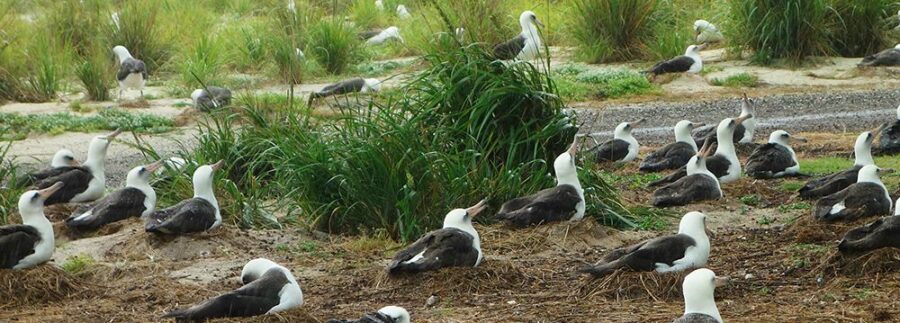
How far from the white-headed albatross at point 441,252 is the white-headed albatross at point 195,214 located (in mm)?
1868

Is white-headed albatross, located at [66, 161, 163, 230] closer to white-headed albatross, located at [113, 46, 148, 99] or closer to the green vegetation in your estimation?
the green vegetation

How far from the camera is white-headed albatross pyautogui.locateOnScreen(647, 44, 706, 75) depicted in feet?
65.8

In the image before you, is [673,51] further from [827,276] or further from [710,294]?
[710,294]

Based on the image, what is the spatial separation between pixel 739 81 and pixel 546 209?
10.0 meters

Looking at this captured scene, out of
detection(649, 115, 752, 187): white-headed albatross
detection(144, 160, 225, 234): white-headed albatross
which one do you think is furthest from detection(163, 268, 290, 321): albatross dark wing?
detection(649, 115, 752, 187): white-headed albatross

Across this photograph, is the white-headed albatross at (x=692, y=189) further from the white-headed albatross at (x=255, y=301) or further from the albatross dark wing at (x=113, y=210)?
the white-headed albatross at (x=255, y=301)

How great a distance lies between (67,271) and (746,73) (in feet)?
40.6

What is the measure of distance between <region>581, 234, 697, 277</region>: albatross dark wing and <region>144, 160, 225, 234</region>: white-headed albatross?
3109 mm

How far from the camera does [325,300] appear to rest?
9.35 meters

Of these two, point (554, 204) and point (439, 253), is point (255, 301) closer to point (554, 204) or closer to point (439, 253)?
point (439, 253)

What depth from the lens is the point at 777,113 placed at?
18.2m

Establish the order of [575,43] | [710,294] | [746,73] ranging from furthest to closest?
1. [575,43]
2. [746,73]
3. [710,294]

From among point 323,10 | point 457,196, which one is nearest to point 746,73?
point 323,10

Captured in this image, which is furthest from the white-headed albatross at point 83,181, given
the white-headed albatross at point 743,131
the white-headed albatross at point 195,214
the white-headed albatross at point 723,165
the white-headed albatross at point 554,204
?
the white-headed albatross at point 743,131
